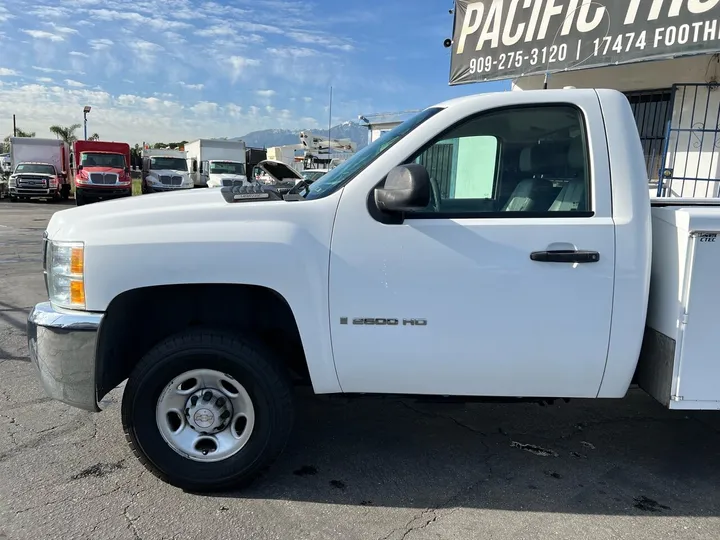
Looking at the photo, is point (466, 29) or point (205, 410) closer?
point (205, 410)

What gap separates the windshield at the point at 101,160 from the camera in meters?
24.6

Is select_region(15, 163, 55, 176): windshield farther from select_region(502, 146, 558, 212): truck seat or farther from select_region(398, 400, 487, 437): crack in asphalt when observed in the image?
select_region(502, 146, 558, 212): truck seat

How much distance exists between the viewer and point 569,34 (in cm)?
784

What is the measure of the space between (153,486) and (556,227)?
250 cm

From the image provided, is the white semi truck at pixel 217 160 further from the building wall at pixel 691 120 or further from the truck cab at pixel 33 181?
the building wall at pixel 691 120

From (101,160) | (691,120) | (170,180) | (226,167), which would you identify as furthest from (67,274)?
(226,167)

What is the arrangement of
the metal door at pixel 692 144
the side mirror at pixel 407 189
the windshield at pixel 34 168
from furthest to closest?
1. the windshield at pixel 34 168
2. the metal door at pixel 692 144
3. the side mirror at pixel 407 189

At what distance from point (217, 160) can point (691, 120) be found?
26136mm

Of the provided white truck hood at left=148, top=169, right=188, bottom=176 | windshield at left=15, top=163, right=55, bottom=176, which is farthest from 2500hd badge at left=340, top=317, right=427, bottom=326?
windshield at left=15, top=163, right=55, bottom=176

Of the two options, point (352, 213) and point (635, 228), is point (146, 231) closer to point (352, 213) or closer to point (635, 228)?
point (352, 213)

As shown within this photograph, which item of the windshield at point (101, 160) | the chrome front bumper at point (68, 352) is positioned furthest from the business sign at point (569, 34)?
the windshield at point (101, 160)

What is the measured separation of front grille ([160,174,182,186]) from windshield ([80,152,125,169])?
2.72m

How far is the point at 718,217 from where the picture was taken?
2.52m

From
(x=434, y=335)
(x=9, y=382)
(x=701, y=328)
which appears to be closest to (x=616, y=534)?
(x=701, y=328)
